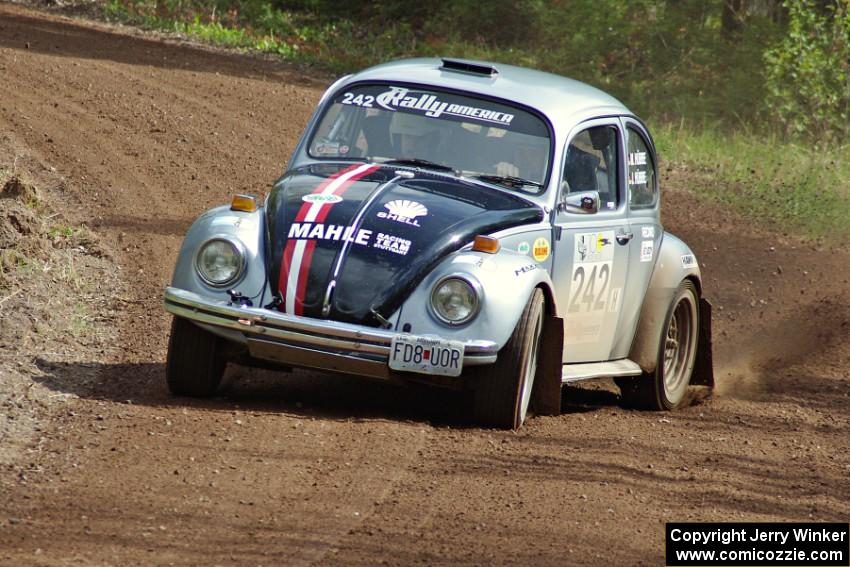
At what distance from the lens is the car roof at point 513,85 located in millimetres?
7418

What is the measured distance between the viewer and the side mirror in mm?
7211

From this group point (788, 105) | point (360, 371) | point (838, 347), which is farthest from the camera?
point (788, 105)

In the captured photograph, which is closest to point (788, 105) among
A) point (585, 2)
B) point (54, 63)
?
point (585, 2)

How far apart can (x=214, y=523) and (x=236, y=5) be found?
20.2 meters

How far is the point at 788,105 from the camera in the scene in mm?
18688

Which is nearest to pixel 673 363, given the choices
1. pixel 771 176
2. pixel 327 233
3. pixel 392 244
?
pixel 392 244

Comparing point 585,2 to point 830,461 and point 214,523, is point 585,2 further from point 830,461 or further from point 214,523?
point 214,523

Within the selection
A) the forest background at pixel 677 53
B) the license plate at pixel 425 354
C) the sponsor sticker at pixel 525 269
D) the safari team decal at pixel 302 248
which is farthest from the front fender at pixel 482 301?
the forest background at pixel 677 53

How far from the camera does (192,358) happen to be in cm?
649

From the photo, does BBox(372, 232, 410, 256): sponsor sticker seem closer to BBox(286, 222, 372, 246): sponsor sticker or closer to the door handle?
BBox(286, 222, 372, 246): sponsor sticker

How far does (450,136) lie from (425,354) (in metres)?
1.76

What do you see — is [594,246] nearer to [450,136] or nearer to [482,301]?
[450,136]

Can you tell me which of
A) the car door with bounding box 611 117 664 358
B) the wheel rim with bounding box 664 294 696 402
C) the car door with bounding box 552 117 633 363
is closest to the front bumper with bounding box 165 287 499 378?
the car door with bounding box 552 117 633 363

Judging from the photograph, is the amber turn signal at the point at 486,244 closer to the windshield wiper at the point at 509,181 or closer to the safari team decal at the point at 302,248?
the safari team decal at the point at 302,248
